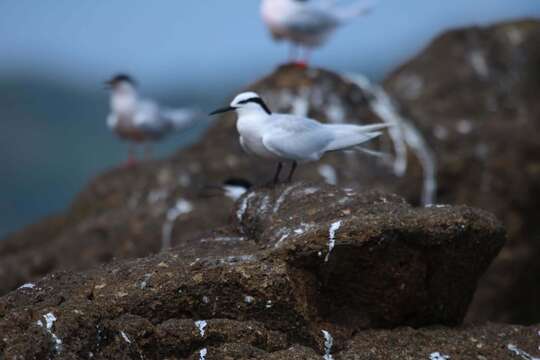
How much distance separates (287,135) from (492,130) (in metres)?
7.85

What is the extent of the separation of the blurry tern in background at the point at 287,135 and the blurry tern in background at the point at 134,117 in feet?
22.5

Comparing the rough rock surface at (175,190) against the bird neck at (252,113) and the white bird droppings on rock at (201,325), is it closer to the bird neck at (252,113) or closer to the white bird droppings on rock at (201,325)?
the bird neck at (252,113)

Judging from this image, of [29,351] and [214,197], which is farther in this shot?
[214,197]

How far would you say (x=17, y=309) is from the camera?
17.3 feet

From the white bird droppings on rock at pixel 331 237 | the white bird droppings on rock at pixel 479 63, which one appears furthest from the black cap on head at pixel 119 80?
the white bird droppings on rock at pixel 331 237

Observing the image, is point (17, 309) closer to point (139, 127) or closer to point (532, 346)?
point (532, 346)

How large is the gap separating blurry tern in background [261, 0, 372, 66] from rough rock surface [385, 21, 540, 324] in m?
1.93

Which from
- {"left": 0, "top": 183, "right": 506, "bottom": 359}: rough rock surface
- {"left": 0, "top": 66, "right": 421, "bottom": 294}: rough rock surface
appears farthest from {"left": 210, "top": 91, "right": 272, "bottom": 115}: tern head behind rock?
{"left": 0, "top": 66, "right": 421, "bottom": 294}: rough rock surface

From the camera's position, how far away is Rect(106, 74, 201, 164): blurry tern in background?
14109mm

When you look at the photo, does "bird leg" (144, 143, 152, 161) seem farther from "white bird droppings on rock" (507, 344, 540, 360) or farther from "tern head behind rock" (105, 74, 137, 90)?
"white bird droppings on rock" (507, 344, 540, 360)

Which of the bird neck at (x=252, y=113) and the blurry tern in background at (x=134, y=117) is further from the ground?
the bird neck at (x=252, y=113)

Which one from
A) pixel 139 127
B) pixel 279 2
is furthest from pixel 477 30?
pixel 139 127

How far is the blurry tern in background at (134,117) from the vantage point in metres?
14.1

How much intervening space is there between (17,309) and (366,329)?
7.27ft
